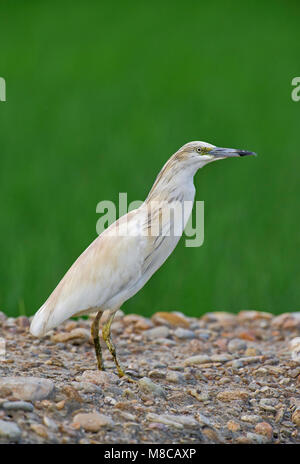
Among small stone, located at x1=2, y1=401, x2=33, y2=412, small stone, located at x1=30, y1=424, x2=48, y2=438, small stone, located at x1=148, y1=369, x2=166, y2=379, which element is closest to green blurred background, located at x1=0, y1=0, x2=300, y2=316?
small stone, located at x1=148, y1=369, x2=166, y2=379

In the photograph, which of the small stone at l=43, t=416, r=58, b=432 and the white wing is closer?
the small stone at l=43, t=416, r=58, b=432

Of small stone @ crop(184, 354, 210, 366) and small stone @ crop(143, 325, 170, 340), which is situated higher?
small stone @ crop(143, 325, 170, 340)

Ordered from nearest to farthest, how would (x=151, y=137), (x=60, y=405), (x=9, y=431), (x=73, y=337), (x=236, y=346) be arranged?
(x=9, y=431)
(x=60, y=405)
(x=73, y=337)
(x=236, y=346)
(x=151, y=137)

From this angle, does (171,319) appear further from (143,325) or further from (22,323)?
(22,323)

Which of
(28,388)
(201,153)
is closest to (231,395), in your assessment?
(28,388)

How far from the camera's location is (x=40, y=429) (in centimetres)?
331

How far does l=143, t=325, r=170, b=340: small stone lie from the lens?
5.57m

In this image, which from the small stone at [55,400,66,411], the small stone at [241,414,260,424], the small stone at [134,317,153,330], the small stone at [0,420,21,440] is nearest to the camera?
the small stone at [0,420,21,440]

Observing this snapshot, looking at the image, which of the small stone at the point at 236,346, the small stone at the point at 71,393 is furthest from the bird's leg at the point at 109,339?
the small stone at the point at 236,346

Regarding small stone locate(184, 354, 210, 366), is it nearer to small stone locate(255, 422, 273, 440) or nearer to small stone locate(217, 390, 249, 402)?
small stone locate(217, 390, 249, 402)

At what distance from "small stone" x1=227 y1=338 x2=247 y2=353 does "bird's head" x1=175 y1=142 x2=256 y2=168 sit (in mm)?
Answer: 1776

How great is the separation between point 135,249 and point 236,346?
5.69ft

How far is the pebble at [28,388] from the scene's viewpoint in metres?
3.59
